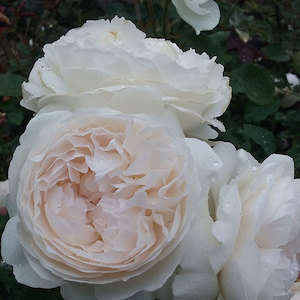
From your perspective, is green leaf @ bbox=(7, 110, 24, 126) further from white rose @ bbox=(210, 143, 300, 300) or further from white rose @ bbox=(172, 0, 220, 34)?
white rose @ bbox=(210, 143, 300, 300)

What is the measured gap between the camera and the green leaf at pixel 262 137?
132cm

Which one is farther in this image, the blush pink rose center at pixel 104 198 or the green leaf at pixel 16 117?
the green leaf at pixel 16 117

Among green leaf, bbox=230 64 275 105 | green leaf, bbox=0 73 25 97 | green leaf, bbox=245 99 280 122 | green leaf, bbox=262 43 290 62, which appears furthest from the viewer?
green leaf, bbox=262 43 290 62

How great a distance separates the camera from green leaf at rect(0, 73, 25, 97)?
117 cm

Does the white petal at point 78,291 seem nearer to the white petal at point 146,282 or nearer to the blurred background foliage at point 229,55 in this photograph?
the white petal at point 146,282

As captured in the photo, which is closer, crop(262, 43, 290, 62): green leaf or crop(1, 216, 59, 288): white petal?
crop(1, 216, 59, 288): white petal

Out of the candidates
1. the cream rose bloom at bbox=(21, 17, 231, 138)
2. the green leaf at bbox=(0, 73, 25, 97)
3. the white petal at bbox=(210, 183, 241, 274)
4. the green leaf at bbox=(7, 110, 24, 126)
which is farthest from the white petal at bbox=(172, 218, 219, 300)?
the green leaf at bbox=(7, 110, 24, 126)

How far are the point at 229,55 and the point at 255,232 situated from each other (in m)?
0.82

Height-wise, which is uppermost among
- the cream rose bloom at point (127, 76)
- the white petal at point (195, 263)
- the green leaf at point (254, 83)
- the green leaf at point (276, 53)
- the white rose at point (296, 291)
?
the cream rose bloom at point (127, 76)

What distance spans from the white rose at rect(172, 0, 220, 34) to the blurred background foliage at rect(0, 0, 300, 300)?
12 cm

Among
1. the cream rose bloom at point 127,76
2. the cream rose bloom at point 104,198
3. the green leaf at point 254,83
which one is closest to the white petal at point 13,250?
the cream rose bloom at point 104,198

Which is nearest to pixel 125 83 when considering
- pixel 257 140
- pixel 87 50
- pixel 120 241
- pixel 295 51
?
pixel 87 50

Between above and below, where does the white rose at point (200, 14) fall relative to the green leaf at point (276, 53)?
above

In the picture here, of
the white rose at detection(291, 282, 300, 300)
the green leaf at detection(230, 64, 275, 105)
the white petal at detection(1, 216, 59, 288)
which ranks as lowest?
the green leaf at detection(230, 64, 275, 105)
